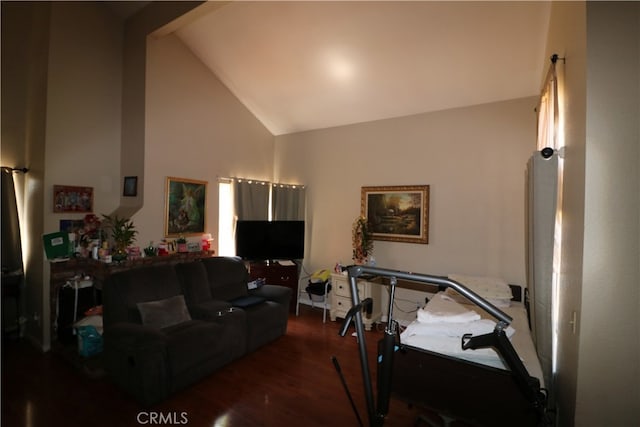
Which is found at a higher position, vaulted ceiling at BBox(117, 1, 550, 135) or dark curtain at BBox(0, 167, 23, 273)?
vaulted ceiling at BBox(117, 1, 550, 135)

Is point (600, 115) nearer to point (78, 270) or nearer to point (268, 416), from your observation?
point (268, 416)

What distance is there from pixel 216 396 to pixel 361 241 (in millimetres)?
2506

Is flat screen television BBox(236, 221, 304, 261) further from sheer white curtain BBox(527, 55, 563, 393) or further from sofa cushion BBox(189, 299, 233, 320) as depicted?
sheer white curtain BBox(527, 55, 563, 393)

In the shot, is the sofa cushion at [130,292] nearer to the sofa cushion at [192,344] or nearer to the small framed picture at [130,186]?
the sofa cushion at [192,344]

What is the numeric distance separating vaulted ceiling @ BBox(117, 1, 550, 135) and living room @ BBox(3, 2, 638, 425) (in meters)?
0.28

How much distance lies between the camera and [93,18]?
12.8 feet

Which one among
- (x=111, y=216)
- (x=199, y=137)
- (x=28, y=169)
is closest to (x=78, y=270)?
(x=111, y=216)

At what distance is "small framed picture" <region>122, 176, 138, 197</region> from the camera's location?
403 cm

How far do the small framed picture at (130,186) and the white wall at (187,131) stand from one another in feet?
0.51

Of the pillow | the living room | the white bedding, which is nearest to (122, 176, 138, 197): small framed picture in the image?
the living room

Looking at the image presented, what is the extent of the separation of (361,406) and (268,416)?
0.73 metres

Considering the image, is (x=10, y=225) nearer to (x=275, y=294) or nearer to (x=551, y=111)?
(x=275, y=294)

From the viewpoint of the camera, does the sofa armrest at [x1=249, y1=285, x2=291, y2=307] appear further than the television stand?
No

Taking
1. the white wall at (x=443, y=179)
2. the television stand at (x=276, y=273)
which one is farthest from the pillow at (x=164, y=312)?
the white wall at (x=443, y=179)
